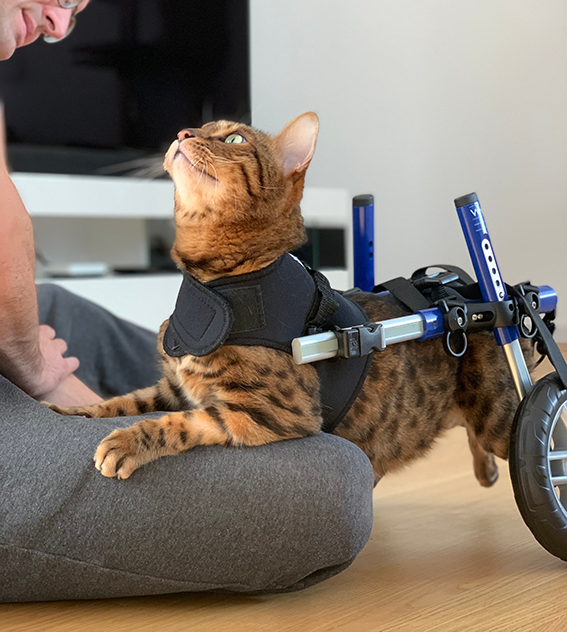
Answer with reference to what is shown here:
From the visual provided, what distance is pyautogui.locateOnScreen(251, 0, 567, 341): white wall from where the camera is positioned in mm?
3146

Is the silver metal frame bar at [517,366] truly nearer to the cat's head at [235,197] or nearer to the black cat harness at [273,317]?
the black cat harness at [273,317]

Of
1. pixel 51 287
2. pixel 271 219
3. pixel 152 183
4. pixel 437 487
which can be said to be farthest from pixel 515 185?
pixel 271 219

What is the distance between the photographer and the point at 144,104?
118 inches

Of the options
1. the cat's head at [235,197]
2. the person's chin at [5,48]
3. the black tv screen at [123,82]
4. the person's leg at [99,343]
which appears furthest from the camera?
the black tv screen at [123,82]

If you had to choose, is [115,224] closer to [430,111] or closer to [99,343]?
[99,343]

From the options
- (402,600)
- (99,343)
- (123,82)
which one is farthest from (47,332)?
(123,82)

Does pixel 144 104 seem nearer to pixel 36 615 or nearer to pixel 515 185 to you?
pixel 515 185

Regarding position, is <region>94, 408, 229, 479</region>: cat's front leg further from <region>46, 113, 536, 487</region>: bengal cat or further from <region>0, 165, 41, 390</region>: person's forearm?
<region>0, 165, 41, 390</region>: person's forearm

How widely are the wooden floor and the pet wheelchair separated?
0.11m

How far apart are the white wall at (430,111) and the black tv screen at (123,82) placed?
0.62ft

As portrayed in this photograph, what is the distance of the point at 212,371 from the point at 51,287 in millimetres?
882

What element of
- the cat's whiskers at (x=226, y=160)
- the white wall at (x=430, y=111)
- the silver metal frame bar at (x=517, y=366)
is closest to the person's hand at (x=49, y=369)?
the cat's whiskers at (x=226, y=160)

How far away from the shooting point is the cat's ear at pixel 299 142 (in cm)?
104

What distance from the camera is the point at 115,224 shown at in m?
2.96
